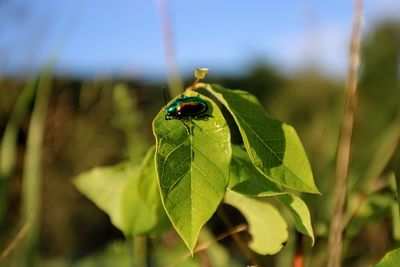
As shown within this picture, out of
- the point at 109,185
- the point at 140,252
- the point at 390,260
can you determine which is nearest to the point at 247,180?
the point at 390,260

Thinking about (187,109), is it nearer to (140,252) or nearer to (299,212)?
(299,212)

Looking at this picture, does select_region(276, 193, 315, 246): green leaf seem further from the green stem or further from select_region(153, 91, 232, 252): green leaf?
the green stem

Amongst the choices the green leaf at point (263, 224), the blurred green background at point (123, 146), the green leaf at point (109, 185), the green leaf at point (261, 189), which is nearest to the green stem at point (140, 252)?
the blurred green background at point (123, 146)

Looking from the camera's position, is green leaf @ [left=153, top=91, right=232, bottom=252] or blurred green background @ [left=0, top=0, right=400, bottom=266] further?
blurred green background @ [left=0, top=0, right=400, bottom=266]

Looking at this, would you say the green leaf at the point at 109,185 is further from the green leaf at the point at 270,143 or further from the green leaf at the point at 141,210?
the green leaf at the point at 270,143

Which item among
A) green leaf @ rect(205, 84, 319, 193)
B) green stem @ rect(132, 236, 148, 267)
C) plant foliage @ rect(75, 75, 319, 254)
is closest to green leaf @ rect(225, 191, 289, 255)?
plant foliage @ rect(75, 75, 319, 254)

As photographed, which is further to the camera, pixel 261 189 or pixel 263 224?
pixel 263 224
